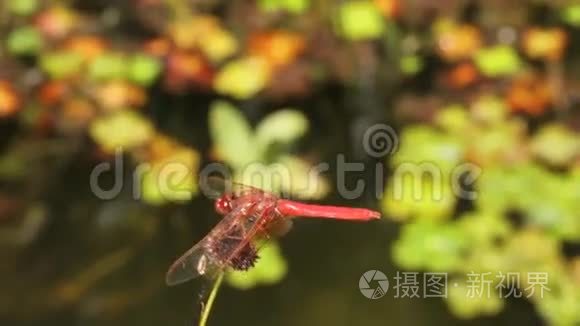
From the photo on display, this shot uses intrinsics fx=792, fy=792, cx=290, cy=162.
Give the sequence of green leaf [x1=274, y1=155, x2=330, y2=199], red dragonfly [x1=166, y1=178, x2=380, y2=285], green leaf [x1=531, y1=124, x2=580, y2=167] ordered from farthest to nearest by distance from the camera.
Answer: green leaf [x1=531, y1=124, x2=580, y2=167] → green leaf [x1=274, y1=155, x2=330, y2=199] → red dragonfly [x1=166, y1=178, x2=380, y2=285]

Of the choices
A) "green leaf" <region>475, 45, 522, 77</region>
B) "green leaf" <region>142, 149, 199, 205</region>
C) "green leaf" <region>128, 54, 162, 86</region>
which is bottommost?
"green leaf" <region>142, 149, 199, 205</region>

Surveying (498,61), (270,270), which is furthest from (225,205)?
(498,61)

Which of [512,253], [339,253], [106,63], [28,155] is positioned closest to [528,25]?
[512,253]

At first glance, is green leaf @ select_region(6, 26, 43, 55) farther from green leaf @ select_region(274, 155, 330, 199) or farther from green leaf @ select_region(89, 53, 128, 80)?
green leaf @ select_region(274, 155, 330, 199)

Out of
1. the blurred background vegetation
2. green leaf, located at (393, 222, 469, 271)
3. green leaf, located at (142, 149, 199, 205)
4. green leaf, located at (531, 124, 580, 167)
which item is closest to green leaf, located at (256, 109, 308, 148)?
the blurred background vegetation

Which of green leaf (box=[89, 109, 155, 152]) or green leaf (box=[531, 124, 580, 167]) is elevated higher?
green leaf (box=[89, 109, 155, 152])

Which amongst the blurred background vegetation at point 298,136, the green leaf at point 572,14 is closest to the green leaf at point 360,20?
the blurred background vegetation at point 298,136

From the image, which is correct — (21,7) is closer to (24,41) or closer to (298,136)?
(24,41)
